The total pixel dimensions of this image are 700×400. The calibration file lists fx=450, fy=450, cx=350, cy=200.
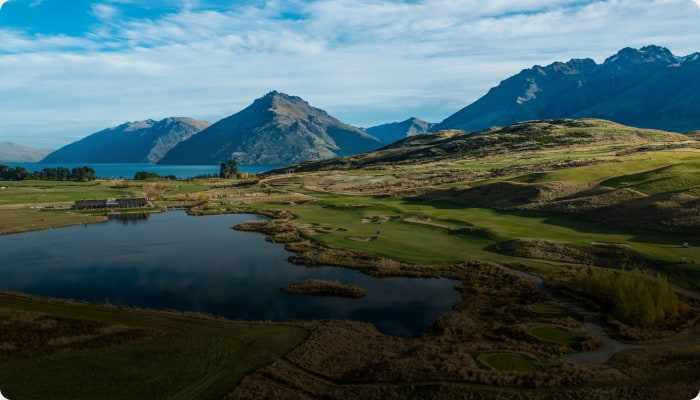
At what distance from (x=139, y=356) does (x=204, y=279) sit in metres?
20.9

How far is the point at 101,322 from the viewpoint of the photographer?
3884cm

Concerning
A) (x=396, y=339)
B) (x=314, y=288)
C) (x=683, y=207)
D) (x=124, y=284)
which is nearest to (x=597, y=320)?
(x=396, y=339)

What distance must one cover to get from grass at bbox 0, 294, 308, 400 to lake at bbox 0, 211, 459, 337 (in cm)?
419

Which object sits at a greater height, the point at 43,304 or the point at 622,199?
the point at 622,199

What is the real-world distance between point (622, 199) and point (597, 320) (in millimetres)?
45029

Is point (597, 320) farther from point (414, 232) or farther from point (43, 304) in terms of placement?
point (43, 304)

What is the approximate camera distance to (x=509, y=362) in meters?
30.9

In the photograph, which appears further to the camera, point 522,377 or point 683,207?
point 683,207

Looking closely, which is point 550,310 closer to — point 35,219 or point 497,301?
point 497,301

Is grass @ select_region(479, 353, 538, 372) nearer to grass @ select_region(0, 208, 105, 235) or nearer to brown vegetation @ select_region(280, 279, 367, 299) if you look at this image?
brown vegetation @ select_region(280, 279, 367, 299)

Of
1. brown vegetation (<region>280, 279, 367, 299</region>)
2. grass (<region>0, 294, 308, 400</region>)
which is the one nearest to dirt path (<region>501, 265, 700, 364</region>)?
grass (<region>0, 294, 308, 400</region>)

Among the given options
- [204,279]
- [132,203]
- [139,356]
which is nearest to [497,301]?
[139,356]

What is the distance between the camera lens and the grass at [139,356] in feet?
91.9

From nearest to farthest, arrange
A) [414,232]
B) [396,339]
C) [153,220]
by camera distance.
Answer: [396,339] < [414,232] < [153,220]
